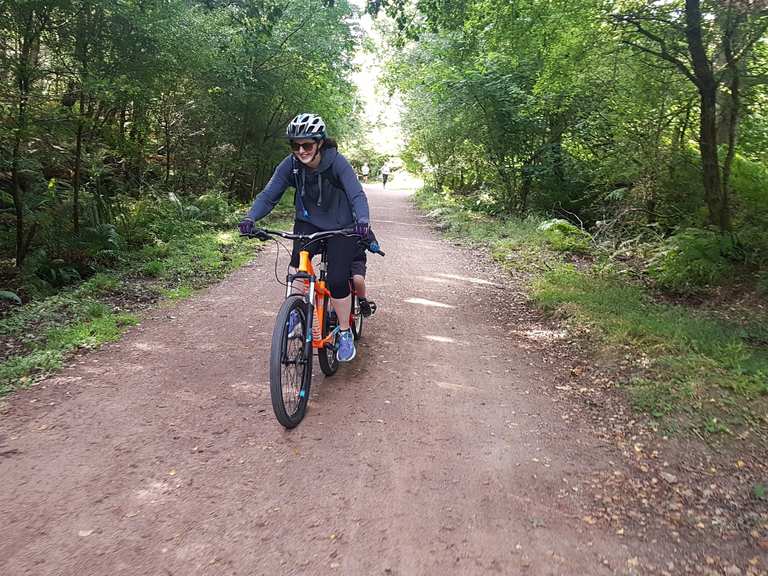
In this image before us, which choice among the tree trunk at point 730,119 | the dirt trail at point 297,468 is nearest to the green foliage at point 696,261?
the tree trunk at point 730,119

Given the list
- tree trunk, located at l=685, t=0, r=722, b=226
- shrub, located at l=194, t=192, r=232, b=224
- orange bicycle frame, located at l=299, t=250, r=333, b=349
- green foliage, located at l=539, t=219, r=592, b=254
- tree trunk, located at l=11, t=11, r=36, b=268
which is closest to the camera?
orange bicycle frame, located at l=299, t=250, r=333, b=349

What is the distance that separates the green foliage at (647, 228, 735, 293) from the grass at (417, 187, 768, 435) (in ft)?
1.22

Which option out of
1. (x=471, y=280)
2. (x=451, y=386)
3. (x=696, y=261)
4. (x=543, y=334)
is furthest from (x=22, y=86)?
(x=696, y=261)

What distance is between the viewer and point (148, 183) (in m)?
13.2

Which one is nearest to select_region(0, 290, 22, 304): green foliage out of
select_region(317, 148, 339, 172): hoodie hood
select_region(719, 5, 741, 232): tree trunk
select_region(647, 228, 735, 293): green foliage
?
select_region(317, 148, 339, 172): hoodie hood

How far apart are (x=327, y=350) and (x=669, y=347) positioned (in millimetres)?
3133

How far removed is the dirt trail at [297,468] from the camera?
2.57 m

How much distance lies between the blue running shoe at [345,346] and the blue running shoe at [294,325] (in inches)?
25.4

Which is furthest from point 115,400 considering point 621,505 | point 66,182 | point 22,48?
point 66,182

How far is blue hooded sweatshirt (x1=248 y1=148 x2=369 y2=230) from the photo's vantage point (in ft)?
13.3

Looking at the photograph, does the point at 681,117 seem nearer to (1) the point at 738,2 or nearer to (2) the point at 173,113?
(1) the point at 738,2

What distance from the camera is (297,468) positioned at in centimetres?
328

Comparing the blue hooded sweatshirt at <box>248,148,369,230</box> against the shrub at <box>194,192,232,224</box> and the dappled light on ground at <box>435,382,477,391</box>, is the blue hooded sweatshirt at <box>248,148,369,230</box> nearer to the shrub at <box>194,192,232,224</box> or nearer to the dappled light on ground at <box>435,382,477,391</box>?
the dappled light on ground at <box>435,382,477,391</box>

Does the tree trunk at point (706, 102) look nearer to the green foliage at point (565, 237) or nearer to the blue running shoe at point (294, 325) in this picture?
the green foliage at point (565, 237)
